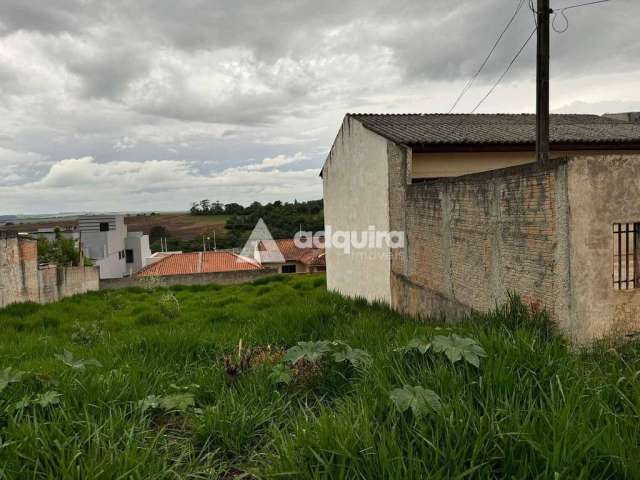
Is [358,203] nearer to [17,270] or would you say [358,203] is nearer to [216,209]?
[17,270]

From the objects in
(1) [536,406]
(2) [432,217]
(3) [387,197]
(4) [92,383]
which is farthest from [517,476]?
(3) [387,197]

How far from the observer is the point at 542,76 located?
6.59 meters

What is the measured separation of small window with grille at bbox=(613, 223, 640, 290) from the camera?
4320mm

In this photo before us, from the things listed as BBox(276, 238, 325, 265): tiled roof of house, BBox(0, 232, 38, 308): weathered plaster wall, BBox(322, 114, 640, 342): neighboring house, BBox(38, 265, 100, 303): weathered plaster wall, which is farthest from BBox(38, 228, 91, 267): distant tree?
BBox(276, 238, 325, 265): tiled roof of house

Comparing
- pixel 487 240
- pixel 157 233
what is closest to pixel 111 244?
pixel 157 233

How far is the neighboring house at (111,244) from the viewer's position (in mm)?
28234

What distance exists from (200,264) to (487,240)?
2709 centimetres

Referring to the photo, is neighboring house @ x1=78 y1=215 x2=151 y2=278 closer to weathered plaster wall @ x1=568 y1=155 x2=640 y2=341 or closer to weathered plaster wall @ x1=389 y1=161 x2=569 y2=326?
weathered plaster wall @ x1=389 y1=161 x2=569 y2=326

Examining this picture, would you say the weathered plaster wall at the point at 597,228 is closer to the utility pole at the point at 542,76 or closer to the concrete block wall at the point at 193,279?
the utility pole at the point at 542,76

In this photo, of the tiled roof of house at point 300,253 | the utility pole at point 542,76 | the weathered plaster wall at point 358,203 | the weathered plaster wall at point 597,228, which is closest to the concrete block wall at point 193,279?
the weathered plaster wall at point 358,203

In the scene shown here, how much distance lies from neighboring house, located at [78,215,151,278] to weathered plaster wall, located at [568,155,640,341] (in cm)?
2664

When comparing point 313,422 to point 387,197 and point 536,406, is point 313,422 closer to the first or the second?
point 536,406

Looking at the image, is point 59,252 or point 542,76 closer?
point 542,76

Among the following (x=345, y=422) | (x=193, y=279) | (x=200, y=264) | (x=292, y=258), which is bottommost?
(x=292, y=258)
